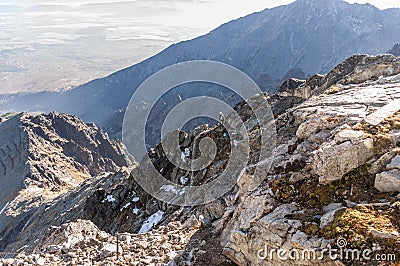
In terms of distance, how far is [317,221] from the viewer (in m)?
11.2

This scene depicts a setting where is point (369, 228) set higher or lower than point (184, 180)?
higher

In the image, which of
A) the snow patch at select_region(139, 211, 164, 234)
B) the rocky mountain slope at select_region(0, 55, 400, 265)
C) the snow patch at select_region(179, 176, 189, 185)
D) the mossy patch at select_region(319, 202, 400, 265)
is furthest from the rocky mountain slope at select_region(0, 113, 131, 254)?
the mossy patch at select_region(319, 202, 400, 265)

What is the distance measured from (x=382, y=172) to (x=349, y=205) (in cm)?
164

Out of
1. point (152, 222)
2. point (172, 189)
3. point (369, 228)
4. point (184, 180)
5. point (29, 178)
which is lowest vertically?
point (29, 178)

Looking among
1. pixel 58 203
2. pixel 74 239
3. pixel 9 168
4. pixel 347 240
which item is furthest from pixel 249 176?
pixel 9 168

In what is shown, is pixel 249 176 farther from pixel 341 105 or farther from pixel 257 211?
pixel 341 105

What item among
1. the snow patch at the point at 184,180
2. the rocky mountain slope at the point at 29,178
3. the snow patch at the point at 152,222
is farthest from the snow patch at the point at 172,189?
the rocky mountain slope at the point at 29,178

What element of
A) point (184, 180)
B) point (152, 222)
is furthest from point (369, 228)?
point (184, 180)

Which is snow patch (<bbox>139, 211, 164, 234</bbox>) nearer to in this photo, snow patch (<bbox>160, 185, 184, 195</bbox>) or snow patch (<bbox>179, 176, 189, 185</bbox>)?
snow patch (<bbox>160, 185, 184, 195</bbox>)

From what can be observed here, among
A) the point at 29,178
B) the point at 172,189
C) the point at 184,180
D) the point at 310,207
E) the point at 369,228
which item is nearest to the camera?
the point at 369,228

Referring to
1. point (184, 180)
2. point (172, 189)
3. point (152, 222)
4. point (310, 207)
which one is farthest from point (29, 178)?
point (310, 207)

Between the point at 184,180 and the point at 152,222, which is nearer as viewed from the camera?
the point at 152,222

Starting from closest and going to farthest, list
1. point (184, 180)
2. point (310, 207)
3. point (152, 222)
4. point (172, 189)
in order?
point (310, 207) < point (152, 222) < point (184, 180) < point (172, 189)

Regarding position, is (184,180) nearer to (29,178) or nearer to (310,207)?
(310,207)
